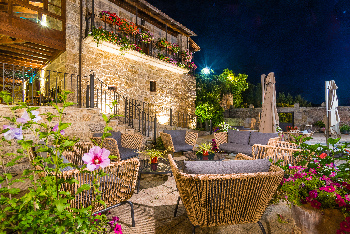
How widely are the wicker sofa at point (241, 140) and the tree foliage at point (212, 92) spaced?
5726 millimetres

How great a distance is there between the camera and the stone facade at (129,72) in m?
6.85

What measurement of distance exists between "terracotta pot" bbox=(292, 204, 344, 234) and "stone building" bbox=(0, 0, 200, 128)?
17.5ft

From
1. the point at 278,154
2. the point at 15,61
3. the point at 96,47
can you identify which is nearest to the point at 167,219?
the point at 278,154

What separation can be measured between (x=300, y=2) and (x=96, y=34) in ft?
75.8

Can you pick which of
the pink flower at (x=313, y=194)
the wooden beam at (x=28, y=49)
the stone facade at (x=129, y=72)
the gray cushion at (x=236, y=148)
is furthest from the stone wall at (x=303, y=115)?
the wooden beam at (x=28, y=49)

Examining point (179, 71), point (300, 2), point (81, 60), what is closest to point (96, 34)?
point (81, 60)

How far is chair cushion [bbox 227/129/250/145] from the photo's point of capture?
200 inches

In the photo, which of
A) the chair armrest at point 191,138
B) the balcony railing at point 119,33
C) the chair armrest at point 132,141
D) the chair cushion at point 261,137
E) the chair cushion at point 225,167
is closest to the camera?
the chair cushion at point 225,167

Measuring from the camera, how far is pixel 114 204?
6.12ft

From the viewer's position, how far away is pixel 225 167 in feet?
5.33

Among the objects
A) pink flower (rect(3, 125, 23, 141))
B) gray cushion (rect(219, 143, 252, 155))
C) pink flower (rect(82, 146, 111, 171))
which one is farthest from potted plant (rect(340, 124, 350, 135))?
pink flower (rect(3, 125, 23, 141))

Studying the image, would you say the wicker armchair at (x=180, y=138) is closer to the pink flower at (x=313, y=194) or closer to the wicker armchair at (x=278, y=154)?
the wicker armchair at (x=278, y=154)

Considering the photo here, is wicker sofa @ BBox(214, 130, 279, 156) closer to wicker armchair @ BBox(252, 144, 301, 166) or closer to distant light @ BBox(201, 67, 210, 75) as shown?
wicker armchair @ BBox(252, 144, 301, 166)

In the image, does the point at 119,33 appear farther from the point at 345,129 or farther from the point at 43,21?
the point at 345,129
